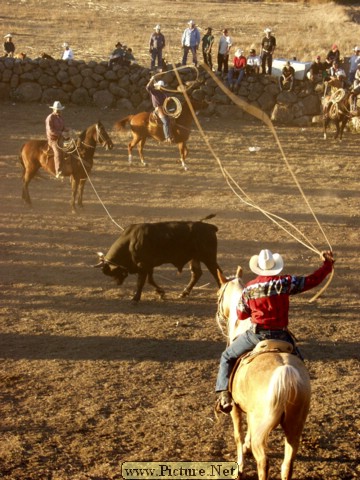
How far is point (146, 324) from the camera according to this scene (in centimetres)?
1026

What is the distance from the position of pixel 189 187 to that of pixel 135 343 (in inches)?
301

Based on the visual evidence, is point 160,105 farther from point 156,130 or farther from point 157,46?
point 157,46

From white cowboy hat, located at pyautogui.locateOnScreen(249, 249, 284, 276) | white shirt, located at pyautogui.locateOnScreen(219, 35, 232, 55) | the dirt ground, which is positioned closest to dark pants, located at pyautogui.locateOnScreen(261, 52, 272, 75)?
white shirt, located at pyautogui.locateOnScreen(219, 35, 232, 55)

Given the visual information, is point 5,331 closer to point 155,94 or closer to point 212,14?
point 155,94

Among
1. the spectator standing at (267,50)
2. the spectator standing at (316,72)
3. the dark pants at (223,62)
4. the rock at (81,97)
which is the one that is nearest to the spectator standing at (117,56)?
the rock at (81,97)

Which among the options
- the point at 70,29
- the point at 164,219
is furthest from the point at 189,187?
the point at 70,29

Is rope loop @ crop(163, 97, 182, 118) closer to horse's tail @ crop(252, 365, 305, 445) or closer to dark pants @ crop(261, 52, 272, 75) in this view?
dark pants @ crop(261, 52, 272, 75)

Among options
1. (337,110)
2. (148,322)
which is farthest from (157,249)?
(337,110)

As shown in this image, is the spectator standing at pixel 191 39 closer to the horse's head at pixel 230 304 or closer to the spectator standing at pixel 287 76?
the spectator standing at pixel 287 76

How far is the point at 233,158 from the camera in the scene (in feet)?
62.5

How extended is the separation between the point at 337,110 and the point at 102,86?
23.1ft

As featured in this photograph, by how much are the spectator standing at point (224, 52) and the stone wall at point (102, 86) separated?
505 mm

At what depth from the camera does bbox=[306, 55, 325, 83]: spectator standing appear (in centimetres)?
2356

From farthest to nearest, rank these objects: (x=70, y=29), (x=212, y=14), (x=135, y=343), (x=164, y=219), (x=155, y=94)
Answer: (x=212, y=14) → (x=70, y=29) → (x=155, y=94) → (x=164, y=219) → (x=135, y=343)
